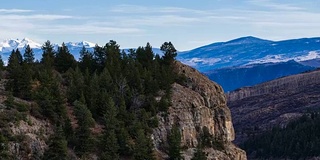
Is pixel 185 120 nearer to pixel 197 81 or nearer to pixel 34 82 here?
pixel 197 81

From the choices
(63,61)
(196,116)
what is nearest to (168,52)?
(196,116)

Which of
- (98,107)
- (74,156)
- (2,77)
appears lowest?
(74,156)

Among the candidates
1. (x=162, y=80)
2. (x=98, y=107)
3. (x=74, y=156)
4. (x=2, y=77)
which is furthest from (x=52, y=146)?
(x=162, y=80)

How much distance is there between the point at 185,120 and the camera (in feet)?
244

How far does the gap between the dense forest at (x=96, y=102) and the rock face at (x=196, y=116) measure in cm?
202

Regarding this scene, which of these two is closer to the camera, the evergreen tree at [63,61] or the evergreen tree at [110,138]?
the evergreen tree at [110,138]

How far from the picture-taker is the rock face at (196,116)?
71.9m

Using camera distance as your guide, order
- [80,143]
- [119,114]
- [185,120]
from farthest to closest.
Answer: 1. [185,120]
2. [119,114]
3. [80,143]

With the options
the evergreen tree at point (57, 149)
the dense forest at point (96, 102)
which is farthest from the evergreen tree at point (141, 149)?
the evergreen tree at point (57, 149)

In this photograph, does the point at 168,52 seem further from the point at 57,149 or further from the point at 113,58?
the point at 57,149

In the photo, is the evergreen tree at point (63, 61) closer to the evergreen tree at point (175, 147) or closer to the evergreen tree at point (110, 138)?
the evergreen tree at point (110, 138)

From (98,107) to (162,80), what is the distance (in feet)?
44.9

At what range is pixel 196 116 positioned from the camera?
76.7 meters

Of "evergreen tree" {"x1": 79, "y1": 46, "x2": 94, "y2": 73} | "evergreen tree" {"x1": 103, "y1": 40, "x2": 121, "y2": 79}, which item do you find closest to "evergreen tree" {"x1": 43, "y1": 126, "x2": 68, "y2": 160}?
"evergreen tree" {"x1": 103, "y1": 40, "x2": 121, "y2": 79}
